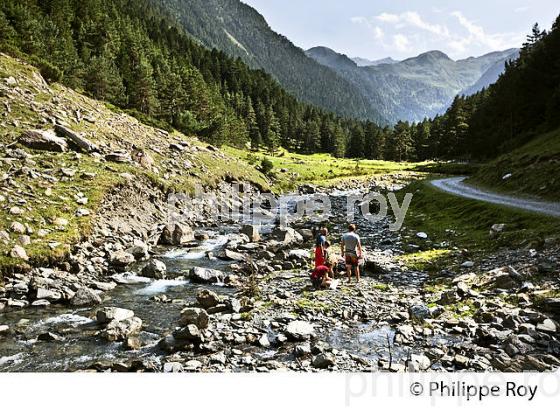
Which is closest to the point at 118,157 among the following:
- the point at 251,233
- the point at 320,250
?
the point at 251,233

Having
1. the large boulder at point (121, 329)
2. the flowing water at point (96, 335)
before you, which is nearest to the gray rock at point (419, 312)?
the flowing water at point (96, 335)

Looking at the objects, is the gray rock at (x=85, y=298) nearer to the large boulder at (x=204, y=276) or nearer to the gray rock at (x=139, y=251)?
the large boulder at (x=204, y=276)

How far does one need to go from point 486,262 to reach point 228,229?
19237 millimetres

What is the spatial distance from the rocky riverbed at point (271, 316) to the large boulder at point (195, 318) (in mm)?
36

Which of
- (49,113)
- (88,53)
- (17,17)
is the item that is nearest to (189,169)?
(49,113)

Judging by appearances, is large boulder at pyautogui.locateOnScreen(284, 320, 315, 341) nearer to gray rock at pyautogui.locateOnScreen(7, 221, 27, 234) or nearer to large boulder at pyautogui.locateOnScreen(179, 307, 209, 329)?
large boulder at pyautogui.locateOnScreen(179, 307, 209, 329)

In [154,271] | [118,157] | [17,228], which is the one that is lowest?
[154,271]

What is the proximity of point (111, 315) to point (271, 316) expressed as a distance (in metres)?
5.46

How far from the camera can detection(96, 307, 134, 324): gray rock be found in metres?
12.8

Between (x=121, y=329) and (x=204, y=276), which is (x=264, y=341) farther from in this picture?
(x=204, y=276)

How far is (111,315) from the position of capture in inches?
508

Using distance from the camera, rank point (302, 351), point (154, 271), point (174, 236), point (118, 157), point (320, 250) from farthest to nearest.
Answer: point (118, 157) < point (174, 236) < point (154, 271) < point (320, 250) < point (302, 351)

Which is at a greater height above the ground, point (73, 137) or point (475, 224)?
point (73, 137)

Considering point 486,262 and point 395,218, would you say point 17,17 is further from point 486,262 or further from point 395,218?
point 486,262
